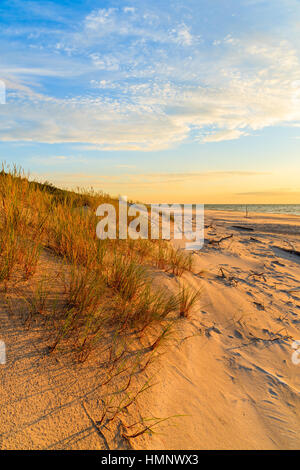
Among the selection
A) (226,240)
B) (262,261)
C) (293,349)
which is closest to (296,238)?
(226,240)

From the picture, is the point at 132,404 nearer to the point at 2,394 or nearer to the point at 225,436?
the point at 225,436

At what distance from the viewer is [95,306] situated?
2168mm

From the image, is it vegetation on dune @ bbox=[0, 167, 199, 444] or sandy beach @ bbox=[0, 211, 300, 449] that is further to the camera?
vegetation on dune @ bbox=[0, 167, 199, 444]

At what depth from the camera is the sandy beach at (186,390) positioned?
1.43 meters

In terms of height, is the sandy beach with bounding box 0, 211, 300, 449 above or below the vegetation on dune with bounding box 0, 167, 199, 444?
below

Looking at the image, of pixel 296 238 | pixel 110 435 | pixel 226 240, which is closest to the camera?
pixel 110 435

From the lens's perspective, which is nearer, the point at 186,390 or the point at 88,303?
the point at 186,390

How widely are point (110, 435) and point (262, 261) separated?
4.96 m

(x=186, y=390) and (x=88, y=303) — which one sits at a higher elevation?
(x=88, y=303)

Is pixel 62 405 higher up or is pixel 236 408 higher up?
pixel 62 405

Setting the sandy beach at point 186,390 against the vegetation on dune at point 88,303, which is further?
the vegetation on dune at point 88,303

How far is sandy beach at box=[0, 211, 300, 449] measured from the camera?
143 centimetres

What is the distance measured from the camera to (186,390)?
1908 mm

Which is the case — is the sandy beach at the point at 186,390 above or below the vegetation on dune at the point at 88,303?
below
